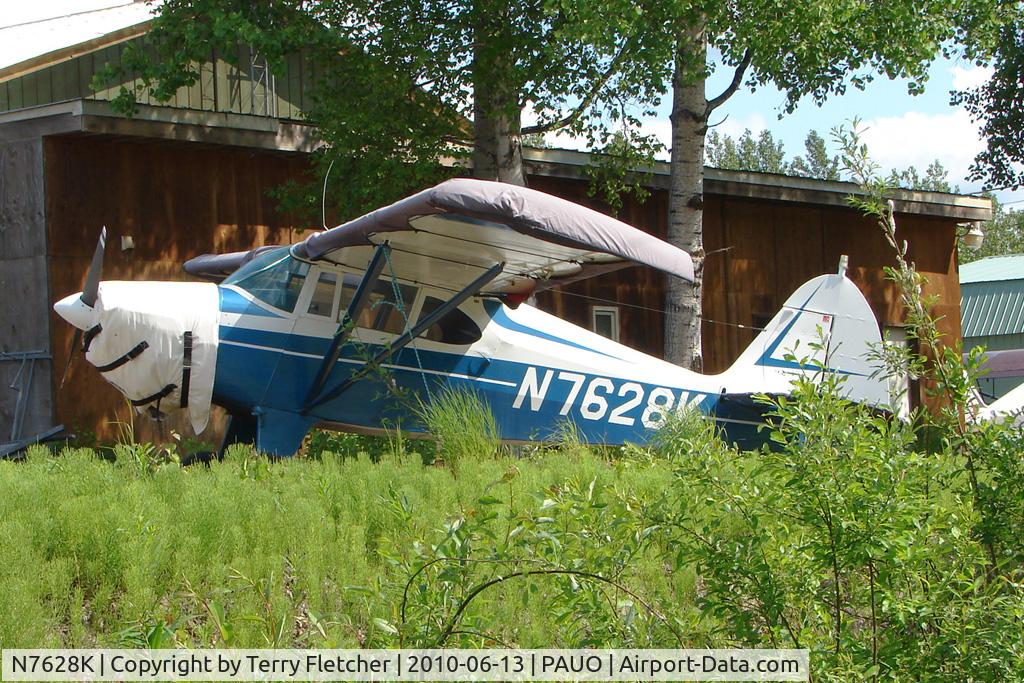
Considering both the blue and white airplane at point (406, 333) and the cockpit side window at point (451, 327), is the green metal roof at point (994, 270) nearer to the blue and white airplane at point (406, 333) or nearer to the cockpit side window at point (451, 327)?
the blue and white airplane at point (406, 333)

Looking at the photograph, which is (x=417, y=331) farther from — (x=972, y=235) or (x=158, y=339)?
(x=972, y=235)

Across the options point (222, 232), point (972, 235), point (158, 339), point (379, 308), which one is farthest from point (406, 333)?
point (972, 235)

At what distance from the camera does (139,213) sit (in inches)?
456

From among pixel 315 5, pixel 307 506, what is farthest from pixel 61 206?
pixel 307 506

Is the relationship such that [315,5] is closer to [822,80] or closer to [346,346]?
[346,346]

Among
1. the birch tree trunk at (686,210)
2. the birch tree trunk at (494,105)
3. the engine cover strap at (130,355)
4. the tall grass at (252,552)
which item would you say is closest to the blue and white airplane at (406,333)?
the engine cover strap at (130,355)

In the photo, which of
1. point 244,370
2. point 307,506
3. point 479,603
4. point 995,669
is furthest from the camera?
point 244,370

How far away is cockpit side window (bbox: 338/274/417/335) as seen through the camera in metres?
8.91

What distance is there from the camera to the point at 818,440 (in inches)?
144

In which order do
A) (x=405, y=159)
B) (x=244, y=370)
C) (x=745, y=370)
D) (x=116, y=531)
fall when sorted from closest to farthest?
(x=116, y=531), (x=244, y=370), (x=745, y=370), (x=405, y=159)

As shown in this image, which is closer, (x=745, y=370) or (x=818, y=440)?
(x=818, y=440)

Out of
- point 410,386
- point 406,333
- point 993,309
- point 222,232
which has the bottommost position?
point 993,309

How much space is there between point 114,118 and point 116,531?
7113 mm

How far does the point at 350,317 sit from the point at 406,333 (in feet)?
1.61
